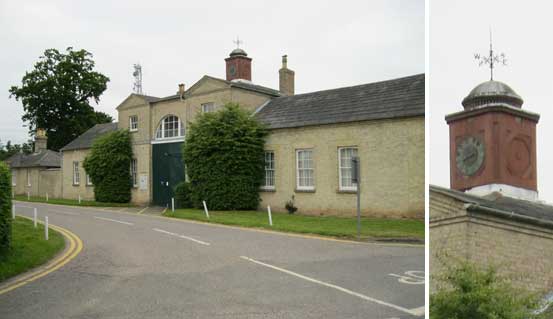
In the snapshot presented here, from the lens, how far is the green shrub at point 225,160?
13.1 meters

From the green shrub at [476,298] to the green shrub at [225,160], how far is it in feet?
31.6

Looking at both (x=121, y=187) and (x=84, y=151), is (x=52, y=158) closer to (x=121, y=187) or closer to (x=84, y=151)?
(x=84, y=151)

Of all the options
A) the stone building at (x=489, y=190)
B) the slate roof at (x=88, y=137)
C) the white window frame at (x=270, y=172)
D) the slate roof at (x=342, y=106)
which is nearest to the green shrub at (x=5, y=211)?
the slate roof at (x=88, y=137)

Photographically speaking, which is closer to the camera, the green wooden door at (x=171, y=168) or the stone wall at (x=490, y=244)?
the stone wall at (x=490, y=244)

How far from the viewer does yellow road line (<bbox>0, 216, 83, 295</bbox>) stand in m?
3.45

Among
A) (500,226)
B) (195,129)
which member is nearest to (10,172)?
(500,226)

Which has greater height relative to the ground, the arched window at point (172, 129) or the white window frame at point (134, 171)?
the arched window at point (172, 129)

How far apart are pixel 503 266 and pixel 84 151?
3251 mm

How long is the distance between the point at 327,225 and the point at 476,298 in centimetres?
593

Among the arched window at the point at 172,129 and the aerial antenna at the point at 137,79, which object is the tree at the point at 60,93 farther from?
the arched window at the point at 172,129

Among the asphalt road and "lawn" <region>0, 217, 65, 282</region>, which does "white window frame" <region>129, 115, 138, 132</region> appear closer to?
the asphalt road

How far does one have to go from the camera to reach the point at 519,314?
12.0 ft

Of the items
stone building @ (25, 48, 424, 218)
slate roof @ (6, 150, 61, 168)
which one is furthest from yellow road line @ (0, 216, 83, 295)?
stone building @ (25, 48, 424, 218)

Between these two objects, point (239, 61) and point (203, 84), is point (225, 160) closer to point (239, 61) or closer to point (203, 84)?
point (203, 84)
